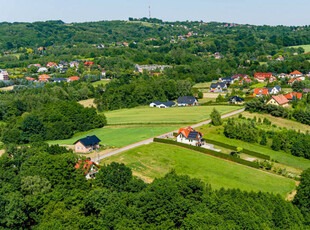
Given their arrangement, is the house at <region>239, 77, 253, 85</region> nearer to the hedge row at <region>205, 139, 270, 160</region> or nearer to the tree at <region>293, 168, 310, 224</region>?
the hedge row at <region>205, 139, 270, 160</region>

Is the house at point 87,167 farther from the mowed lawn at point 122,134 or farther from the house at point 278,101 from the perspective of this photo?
the house at point 278,101

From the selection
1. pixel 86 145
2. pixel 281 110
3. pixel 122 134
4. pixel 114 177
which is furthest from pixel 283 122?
pixel 114 177

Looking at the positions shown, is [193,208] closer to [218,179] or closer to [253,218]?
[253,218]

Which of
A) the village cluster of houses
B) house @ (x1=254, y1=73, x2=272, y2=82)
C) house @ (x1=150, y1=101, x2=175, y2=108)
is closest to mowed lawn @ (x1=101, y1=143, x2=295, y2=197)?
house @ (x1=150, y1=101, x2=175, y2=108)

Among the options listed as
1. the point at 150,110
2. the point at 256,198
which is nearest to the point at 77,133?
the point at 150,110

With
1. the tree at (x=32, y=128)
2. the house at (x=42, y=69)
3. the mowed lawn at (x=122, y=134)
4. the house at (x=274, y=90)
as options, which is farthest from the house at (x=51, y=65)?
the house at (x=274, y=90)
